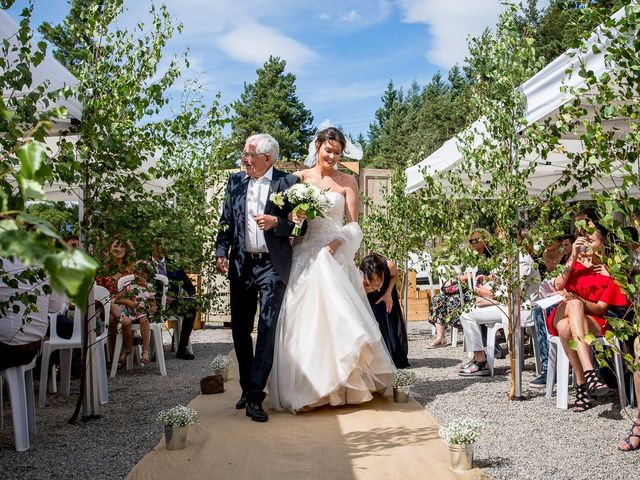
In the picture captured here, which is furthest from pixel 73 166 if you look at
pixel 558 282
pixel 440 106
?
pixel 440 106

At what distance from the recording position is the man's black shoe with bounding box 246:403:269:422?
4875 millimetres

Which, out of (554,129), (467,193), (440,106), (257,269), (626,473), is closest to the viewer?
(626,473)

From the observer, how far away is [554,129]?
395 cm

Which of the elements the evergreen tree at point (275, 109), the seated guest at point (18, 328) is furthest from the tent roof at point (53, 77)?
the evergreen tree at point (275, 109)

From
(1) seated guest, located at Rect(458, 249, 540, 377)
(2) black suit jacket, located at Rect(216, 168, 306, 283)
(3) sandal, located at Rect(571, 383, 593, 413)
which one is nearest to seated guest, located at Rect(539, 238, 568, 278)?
(1) seated guest, located at Rect(458, 249, 540, 377)

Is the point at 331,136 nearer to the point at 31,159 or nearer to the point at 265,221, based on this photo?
the point at 265,221

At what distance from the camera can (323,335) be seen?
17.0 feet

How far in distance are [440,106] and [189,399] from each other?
97.3ft

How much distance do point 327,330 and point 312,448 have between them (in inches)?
46.5

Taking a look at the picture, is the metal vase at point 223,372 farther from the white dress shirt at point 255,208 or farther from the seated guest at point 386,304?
the white dress shirt at point 255,208

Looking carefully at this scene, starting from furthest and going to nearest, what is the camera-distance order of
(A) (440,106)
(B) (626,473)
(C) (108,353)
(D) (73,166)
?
(A) (440,106) → (C) (108,353) → (B) (626,473) → (D) (73,166)

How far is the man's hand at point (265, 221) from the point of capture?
4.91 m

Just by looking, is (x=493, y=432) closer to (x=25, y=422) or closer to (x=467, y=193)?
(x=467, y=193)

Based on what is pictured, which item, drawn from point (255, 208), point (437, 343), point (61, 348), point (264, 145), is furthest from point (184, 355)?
point (264, 145)
